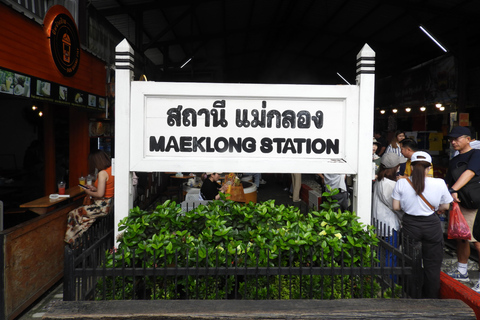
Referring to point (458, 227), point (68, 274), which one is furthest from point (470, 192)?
point (68, 274)

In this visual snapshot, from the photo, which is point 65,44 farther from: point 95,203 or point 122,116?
point 122,116

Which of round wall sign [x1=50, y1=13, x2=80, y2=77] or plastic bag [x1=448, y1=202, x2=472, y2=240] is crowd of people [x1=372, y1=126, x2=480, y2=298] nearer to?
plastic bag [x1=448, y1=202, x2=472, y2=240]

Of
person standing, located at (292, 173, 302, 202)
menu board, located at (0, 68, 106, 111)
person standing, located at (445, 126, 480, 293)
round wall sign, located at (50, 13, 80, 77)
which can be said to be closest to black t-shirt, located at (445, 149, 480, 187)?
person standing, located at (445, 126, 480, 293)

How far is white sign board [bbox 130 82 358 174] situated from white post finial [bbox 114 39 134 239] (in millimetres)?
57

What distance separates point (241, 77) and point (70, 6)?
23.1 metres

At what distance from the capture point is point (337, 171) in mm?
3037

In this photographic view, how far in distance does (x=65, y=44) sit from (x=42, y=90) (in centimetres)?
141

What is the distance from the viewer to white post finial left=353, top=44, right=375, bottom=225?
2967mm

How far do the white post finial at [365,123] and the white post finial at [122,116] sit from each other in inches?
77.5

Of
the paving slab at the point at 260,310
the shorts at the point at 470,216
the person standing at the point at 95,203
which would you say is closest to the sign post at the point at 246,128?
the paving slab at the point at 260,310

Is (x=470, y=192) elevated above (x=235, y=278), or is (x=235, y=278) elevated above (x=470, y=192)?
(x=470, y=192)

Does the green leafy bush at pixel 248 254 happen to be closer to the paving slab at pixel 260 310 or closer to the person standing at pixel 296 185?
the paving slab at pixel 260 310

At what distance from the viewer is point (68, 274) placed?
2391mm

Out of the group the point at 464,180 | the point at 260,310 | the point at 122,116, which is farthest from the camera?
the point at 464,180
